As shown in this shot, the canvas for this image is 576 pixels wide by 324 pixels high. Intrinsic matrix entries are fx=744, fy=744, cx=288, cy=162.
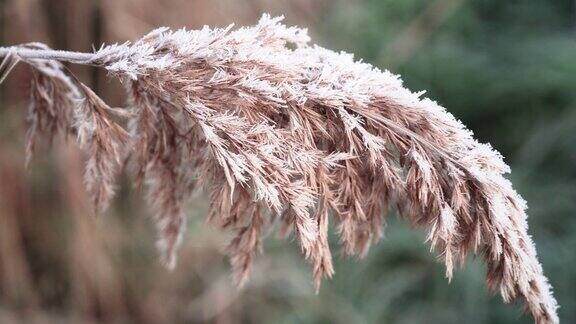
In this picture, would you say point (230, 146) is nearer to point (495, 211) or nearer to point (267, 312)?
point (495, 211)

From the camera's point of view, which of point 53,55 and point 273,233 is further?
point 273,233

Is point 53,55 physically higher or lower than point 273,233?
lower

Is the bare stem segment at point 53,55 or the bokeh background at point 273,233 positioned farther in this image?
the bokeh background at point 273,233

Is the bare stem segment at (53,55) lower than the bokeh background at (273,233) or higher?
lower

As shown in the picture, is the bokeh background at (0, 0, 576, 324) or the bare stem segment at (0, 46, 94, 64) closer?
→ the bare stem segment at (0, 46, 94, 64)
